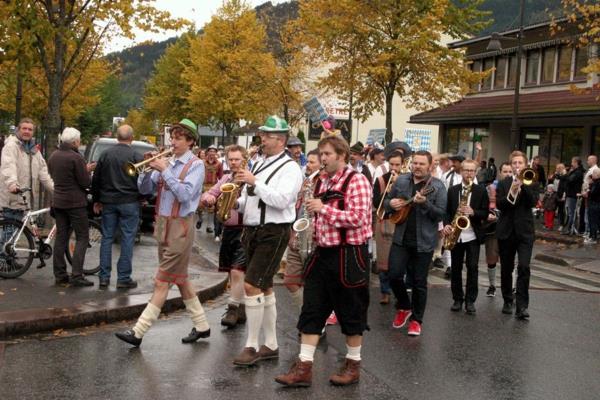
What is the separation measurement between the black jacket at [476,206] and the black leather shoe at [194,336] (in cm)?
362

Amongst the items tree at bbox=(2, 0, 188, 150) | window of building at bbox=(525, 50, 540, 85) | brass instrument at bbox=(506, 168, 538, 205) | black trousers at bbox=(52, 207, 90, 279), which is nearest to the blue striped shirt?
black trousers at bbox=(52, 207, 90, 279)

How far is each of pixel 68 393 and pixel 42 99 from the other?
84.1 feet

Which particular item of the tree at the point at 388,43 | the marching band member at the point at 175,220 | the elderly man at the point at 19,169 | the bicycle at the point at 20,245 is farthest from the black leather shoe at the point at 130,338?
the tree at the point at 388,43

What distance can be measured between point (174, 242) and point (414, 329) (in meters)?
2.72

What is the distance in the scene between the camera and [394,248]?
8.42 metres

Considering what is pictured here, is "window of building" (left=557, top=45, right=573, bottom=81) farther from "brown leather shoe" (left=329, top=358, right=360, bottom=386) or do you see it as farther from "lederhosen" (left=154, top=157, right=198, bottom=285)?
"brown leather shoe" (left=329, top=358, right=360, bottom=386)

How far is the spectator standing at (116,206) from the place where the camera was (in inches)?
365

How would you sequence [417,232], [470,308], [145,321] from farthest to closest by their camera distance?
[470,308], [417,232], [145,321]

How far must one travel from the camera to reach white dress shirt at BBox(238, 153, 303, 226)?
6359 millimetres

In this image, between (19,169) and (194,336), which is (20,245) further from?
(194,336)

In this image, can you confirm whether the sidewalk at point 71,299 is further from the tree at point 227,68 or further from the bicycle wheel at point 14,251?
the tree at point 227,68

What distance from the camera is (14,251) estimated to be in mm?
9633

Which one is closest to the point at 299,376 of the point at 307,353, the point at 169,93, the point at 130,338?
the point at 307,353

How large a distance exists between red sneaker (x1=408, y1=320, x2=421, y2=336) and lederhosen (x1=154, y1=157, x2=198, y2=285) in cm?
248
